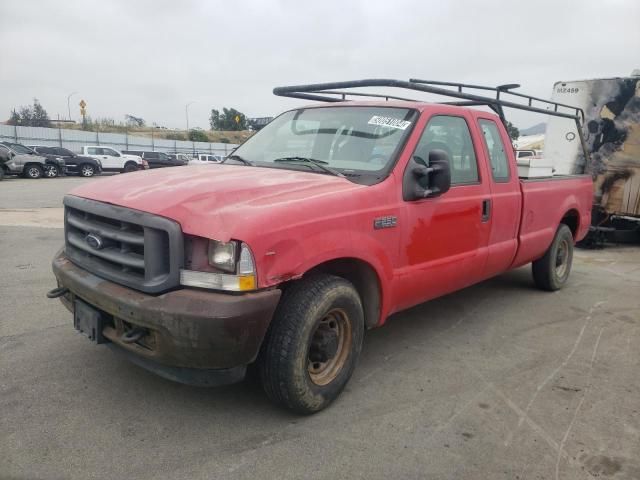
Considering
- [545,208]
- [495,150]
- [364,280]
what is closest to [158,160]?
[545,208]

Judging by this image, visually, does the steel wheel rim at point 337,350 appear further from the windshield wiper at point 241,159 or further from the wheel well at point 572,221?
the wheel well at point 572,221

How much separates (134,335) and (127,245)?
1.64ft

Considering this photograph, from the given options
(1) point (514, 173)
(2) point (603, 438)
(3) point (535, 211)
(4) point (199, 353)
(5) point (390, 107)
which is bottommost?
(2) point (603, 438)

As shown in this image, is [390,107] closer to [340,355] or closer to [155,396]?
[340,355]

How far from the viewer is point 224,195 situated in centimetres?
282

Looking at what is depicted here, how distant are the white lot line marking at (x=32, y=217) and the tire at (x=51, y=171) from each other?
45.5 feet

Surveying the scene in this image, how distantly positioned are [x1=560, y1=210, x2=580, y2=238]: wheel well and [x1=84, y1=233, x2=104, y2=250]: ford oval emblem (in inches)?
205

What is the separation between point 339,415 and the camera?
10.2 feet

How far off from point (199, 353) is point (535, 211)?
3.84 metres

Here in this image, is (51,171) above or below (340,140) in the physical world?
below

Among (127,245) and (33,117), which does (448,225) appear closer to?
(127,245)

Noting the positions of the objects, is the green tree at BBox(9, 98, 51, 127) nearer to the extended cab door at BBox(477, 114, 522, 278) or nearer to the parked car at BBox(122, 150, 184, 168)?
the parked car at BBox(122, 150, 184, 168)

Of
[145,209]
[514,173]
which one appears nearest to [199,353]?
[145,209]

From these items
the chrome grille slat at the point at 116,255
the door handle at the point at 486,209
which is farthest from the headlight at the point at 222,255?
the door handle at the point at 486,209
